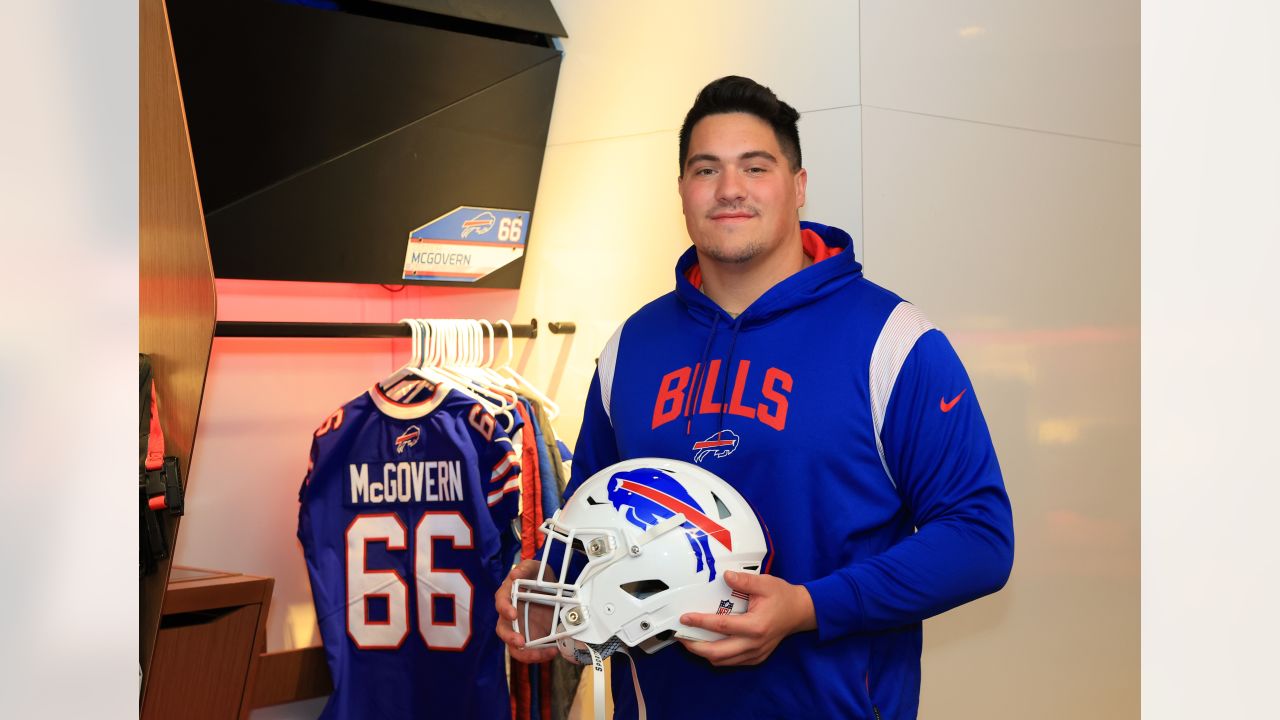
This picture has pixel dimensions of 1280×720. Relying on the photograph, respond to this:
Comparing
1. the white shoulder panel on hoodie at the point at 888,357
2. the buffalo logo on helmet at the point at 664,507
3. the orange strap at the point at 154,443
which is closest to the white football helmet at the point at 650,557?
the buffalo logo on helmet at the point at 664,507

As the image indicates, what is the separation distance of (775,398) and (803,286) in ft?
0.61

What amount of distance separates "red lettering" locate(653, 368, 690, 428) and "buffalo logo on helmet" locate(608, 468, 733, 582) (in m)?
0.18

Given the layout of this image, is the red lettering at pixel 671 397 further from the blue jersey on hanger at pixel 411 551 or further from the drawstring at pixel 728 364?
the blue jersey on hanger at pixel 411 551

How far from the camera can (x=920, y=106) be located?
2252 millimetres

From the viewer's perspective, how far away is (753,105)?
189 cm

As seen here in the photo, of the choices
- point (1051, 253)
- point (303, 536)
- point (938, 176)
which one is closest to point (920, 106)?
point (938, 176)

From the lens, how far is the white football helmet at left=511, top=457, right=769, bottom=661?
1.60 m

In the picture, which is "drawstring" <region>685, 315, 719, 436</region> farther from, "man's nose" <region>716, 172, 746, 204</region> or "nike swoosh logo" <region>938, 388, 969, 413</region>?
"nike swoosh logo" <region>938, 388, 969, 413</region>

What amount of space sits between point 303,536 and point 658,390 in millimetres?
1174

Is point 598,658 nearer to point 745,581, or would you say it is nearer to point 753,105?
point 745,581

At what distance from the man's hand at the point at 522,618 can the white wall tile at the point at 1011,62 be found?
1045 mm

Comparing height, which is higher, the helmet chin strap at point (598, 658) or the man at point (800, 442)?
the man at point (800, 442)

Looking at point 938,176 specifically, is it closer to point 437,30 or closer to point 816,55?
point 816,55

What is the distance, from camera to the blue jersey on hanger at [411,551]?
259cm
